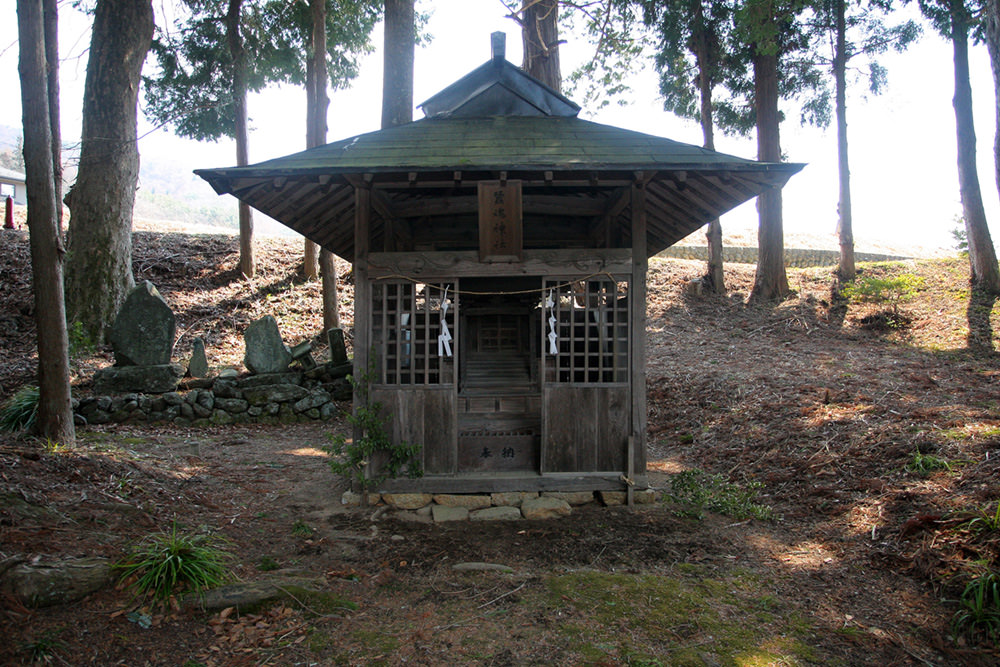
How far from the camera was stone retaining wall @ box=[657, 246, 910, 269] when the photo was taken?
71.2 feet

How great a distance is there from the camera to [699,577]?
189 inches

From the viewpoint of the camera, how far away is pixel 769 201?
17391 mm

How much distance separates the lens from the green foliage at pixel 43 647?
130 inches

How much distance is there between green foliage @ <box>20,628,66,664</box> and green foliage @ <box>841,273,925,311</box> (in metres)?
16.7

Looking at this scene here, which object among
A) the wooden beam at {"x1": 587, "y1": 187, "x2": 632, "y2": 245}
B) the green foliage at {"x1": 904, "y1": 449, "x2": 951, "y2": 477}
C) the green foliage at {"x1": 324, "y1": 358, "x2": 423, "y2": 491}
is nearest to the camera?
the green foliage at {"x1": 904, "y1": 449, "x2": 951, "y2": 477}

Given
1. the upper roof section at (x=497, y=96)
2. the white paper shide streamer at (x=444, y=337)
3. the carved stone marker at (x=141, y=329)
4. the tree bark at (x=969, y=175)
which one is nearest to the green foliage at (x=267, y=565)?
the white paper shide streamer at (x=444, y=337)

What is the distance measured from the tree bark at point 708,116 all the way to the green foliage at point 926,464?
496 inches

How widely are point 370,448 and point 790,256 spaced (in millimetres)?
20796

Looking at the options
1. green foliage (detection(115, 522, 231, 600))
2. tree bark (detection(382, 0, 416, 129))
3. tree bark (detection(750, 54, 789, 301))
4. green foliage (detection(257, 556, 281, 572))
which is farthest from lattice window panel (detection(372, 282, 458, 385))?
tree bark (detection(750, 54, 789, 301))

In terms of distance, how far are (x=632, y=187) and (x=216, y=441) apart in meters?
7.45

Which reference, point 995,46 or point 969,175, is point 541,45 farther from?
point 969,175

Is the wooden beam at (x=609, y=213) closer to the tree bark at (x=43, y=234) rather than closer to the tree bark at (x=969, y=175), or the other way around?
the tree bark at (x=43, y=234)

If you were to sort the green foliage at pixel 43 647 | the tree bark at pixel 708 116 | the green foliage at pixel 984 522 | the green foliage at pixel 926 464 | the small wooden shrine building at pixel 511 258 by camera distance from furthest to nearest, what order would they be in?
the tree bark at pixel 708 116 < the small wooden shrine building at pixel 511 258 < the green foliage at pixel 926 464 < the green foliage at pixel 984 522 < the green foliage at pixel 43 647

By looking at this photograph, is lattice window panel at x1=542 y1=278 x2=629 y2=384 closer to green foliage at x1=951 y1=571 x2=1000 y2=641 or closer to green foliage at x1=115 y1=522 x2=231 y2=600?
green foliage at x1=951 y1=571 x2=1000 y2=641
